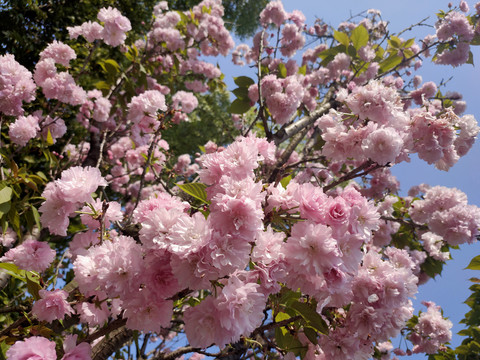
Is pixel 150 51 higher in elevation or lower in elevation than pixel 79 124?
higher

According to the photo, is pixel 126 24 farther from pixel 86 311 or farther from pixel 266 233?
pixel 266 233

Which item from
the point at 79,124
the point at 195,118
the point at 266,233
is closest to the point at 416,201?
the point at 266,233

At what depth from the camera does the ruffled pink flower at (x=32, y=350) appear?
104cm

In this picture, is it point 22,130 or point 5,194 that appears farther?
point 22,130

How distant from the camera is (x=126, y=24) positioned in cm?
315

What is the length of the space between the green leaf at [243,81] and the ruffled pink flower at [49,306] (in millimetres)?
2597

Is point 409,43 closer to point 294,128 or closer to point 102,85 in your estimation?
point 294,128

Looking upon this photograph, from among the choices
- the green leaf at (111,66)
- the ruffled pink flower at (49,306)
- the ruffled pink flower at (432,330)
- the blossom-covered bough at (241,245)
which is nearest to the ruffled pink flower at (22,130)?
the blossom-covered bough at (241,245)

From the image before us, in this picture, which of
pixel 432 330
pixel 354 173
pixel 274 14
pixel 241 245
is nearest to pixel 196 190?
pixel 241 245

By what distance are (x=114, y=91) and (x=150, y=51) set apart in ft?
3.35

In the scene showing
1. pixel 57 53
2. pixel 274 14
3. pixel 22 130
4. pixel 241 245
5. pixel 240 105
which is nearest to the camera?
pixel 241 245

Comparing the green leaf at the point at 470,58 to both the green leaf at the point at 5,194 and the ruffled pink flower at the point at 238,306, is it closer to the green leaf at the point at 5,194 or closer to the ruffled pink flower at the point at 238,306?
the ruffled pink flower at the point at 238,306

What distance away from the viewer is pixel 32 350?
1.06 meters

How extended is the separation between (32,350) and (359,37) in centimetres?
363
